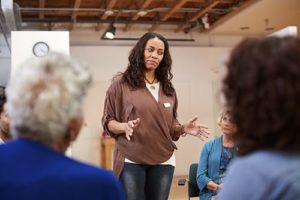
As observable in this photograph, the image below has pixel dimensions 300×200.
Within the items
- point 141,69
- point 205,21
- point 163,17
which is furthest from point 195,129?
point 205,21

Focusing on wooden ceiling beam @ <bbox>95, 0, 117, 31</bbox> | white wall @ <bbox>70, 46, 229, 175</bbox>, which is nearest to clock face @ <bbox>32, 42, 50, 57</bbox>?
wooden ceiling beam @ <bbox>95, 0, 117, 31</bbox>

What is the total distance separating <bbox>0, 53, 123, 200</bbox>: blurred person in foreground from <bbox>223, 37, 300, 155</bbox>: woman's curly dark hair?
1.29 ft

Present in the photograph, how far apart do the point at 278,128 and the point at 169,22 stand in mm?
8195

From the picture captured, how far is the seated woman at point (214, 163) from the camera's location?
10.2 ft

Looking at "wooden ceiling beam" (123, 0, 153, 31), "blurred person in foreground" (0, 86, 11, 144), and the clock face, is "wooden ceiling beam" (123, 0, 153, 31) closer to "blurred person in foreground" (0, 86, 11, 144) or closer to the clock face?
the clock face

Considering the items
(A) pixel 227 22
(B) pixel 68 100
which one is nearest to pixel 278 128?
(B) pixel 68 100

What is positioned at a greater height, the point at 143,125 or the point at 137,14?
the point at 137,14

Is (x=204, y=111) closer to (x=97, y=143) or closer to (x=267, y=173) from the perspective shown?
(x=97, y=143)

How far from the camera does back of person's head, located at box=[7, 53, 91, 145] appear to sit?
1066 mm

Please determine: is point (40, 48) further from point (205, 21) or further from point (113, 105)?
point (205, 21)

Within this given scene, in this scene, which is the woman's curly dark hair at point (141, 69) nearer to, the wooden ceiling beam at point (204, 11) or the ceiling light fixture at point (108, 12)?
the wooden ceiling beam at point (204, 11)

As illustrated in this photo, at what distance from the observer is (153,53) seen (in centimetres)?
275

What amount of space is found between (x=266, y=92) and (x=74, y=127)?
508 mm

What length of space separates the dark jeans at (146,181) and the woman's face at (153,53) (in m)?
0.64
